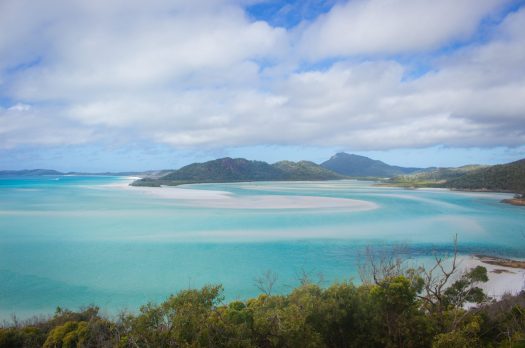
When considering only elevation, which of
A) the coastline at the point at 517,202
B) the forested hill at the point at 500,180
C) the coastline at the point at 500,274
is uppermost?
the forested hill at the point at 500,180

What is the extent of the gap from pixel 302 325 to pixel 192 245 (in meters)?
21.7

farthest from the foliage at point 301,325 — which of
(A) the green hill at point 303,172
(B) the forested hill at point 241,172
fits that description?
(A) the green hill at point 303,172

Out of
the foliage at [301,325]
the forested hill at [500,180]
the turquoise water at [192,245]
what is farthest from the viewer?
the forested hill at [500,180]

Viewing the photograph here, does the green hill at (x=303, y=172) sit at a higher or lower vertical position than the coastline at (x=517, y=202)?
higher

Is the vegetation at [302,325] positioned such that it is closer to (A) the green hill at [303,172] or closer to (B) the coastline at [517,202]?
(B) the coastline at [517,202]

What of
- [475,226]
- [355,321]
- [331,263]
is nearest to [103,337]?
[355,321]

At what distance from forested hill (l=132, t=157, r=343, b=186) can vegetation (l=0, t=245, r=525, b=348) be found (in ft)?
401

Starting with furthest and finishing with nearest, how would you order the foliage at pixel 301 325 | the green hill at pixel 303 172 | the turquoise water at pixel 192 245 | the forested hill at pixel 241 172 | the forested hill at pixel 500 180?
the green hill at pixel 303 172 → the forested hill at pixel 241 172 → the forested hill at pixel 500 180 → the turquoise water at pixel 192 245 → the foliage at pixel 301 325

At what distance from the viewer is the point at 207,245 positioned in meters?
29.7

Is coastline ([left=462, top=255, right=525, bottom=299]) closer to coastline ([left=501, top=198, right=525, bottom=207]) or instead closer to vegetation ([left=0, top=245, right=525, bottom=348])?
vegetation ([left=0, top=245, right=525, bottom=348])

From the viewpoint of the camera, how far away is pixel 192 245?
29859 millimetres

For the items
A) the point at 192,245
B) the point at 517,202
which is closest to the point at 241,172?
the point at 517,202

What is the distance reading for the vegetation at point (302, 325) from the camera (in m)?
9.01

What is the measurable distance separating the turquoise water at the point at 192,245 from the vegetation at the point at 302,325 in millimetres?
7251
